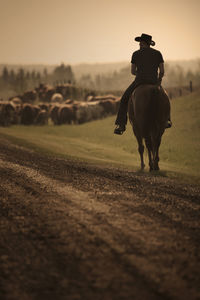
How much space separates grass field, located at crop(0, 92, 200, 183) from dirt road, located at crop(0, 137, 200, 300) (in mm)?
4335

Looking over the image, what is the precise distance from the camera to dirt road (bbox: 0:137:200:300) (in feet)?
10.6

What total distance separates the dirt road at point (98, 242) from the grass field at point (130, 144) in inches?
171

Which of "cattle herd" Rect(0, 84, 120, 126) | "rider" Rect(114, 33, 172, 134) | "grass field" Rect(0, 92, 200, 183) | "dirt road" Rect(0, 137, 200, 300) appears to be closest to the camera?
"dirt road" Rect(0, 137, 200, 300)

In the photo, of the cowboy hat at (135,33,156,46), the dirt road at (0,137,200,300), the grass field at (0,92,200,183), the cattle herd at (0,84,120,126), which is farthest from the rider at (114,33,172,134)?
the cattle herd at (0,84,120,126)

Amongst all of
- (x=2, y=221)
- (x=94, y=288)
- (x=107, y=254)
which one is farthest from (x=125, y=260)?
(x=2, y=221)

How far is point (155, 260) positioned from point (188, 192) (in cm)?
394

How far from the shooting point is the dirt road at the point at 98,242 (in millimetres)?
3240

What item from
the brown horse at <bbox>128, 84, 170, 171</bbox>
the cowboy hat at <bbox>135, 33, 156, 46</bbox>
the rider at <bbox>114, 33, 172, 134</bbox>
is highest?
the cowboy hat at <bbox>135, 33, 156, 46</bbox>

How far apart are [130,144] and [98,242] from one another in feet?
56.8

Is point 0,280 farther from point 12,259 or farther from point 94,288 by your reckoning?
point 94,288

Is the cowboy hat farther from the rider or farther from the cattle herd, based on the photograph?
the cattle herd

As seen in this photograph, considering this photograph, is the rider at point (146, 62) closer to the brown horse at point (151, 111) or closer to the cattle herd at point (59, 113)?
the brown horse at point (151, 111)

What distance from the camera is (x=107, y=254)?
388 centimetres

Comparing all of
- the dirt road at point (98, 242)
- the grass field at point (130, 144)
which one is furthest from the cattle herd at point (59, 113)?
the dirt road at point (98, 242)
